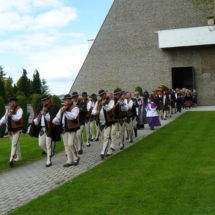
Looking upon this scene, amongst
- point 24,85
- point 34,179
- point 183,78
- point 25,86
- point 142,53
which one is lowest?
point 34,179

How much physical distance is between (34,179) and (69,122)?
6.47 ft

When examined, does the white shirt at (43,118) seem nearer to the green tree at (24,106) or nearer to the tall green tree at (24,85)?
the green tree at (24,106)

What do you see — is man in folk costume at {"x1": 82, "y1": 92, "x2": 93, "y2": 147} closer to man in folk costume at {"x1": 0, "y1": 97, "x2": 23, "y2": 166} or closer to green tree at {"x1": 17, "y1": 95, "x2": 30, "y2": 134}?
man in folk costume at {"x1": 0, "y1": 97, "x2": 23, "y2": 166}

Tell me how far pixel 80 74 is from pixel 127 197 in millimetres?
35502

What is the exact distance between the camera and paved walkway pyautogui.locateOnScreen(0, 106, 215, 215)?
7316mm

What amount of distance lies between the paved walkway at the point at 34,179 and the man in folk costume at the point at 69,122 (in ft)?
1.15

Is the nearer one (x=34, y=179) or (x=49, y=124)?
(x=34, y=179)

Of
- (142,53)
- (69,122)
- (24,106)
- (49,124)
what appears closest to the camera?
(69,122)

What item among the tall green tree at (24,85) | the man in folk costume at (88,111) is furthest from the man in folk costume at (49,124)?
the tall green tree at (24,85)

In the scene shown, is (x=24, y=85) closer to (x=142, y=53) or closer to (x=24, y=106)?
(x=142, y=53)

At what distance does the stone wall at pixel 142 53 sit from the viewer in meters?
37.1

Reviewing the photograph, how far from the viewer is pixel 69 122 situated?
34.0ft

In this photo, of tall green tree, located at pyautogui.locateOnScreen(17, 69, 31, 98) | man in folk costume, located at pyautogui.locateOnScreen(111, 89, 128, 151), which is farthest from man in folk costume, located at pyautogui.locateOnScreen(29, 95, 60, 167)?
tall green tree, located at pyautogui.locateOnScreen(17, 69, 31, 98)

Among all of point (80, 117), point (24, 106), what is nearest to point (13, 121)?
point (80, 117)
